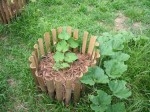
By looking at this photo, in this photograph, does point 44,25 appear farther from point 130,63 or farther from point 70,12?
point 130,63

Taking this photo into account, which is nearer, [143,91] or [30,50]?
[143,91]

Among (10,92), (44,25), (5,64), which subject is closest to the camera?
(10,92)

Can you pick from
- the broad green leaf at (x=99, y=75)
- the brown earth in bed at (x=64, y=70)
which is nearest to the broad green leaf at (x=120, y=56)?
the brown earth in bed at (x=64, y=70)

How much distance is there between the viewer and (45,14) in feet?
15.1

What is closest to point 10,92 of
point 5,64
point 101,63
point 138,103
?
point 5,64

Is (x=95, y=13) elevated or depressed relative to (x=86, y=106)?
elevated

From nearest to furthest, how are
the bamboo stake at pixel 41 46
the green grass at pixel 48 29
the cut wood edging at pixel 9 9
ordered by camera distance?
the green grass at pixel 48 29 → the bamboo stake at pixel 41 46 → the cut wood edging at pixel 9 9

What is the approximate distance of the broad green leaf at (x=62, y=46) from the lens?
3.60 m

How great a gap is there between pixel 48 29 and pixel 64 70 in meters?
0.89

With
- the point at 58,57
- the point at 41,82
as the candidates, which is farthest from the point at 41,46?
the point at 41,82

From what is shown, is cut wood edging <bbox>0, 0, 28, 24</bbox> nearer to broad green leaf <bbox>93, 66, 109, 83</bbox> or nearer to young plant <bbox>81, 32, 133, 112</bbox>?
young plant <bbox>81, 32, 133, 112</bbox>

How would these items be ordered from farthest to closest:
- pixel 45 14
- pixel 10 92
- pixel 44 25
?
pixel 45 14 → pixel 44 25 → pixel 10 92

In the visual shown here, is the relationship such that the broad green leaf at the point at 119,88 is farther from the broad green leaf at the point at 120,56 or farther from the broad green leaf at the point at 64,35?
the broad green leaf at the point at 64,35

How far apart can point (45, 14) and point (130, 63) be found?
1.71 meters
